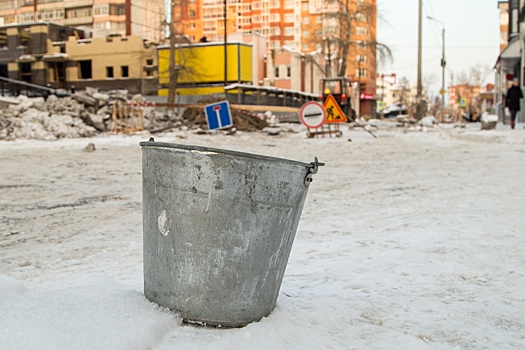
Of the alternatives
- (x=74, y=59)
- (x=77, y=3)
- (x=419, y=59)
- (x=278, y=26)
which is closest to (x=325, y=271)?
(x=419, y=59)

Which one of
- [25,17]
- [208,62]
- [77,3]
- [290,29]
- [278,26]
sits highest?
[278,26]

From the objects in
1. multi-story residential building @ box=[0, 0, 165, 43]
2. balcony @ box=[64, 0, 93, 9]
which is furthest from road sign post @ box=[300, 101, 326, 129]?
balcony @ box=[64, 0, 93, 9]

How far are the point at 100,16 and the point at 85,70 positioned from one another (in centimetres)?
1951

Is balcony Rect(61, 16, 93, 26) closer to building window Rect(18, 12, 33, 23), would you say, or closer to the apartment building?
the apartment building

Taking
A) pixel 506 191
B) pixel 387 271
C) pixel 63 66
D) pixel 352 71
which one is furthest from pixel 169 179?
pixel 352 71

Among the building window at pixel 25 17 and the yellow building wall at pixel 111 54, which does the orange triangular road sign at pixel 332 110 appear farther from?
the building window at pixel 25 17

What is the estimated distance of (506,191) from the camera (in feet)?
22.0

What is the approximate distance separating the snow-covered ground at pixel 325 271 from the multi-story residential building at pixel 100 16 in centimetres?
3956

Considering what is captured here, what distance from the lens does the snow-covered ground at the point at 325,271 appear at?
2307 mm

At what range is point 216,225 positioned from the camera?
229 cm

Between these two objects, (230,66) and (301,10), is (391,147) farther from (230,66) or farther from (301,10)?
(301,10)

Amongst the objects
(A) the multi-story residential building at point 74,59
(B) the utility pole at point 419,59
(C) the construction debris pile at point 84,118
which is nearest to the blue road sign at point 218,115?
(C) the construction debris pile at point 84,118

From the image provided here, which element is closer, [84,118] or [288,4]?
[84,118]

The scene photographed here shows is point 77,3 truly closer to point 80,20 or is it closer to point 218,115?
point 80,20
